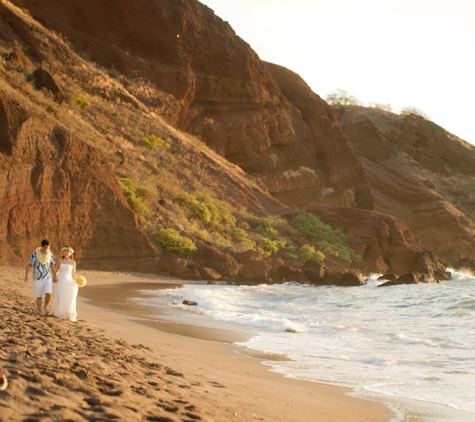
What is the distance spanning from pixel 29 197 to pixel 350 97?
68.7 meters

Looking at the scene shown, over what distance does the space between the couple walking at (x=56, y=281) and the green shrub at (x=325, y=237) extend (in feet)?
86.7

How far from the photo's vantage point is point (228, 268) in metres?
26.1

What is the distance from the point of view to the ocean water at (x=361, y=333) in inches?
304

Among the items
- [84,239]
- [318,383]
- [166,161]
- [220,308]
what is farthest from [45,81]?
[318,383]

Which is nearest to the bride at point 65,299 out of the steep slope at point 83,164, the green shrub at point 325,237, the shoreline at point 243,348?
the shoreline at point 243,348

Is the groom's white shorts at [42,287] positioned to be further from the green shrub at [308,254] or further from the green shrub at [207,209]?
the green shrub at [308,254]

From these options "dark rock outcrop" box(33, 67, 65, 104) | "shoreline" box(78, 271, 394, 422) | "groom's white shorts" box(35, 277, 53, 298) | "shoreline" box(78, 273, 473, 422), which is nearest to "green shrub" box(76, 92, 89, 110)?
"dark rock outcrop" box(33, 67, 65, 104)

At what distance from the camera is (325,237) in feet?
119

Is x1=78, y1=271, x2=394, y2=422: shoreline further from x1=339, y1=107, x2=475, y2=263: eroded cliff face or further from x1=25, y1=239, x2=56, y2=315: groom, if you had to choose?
x1=339, y1=107, x2=475, y2=263: eroded cliff face

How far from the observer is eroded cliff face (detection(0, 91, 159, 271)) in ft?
62.4

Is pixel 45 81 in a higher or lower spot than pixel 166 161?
higher

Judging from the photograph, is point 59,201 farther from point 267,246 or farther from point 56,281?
point 267,246

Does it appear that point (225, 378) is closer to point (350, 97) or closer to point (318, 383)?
point (318, 383)

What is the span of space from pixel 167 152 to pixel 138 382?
101ft
